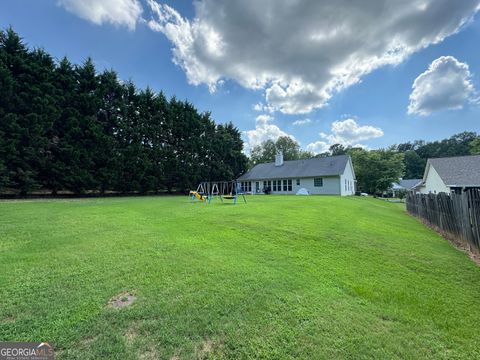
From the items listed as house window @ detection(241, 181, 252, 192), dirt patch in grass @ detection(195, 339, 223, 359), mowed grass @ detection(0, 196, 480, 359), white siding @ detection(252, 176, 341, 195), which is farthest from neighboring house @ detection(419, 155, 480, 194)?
house window @ detection(241, 181, 252, 192)

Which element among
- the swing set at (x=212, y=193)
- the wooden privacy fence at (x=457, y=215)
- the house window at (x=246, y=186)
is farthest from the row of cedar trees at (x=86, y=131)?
the wooden privacy fence at (x=457, y=215)

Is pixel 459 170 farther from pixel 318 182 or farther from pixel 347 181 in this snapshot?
pixel 318 182

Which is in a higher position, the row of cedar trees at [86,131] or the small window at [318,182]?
the row of cedar trees at [86,131]

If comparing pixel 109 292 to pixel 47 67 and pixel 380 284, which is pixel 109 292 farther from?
pixel 47 67

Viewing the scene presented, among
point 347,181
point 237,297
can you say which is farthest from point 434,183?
point 237,297

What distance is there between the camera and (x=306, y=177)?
30.6 meters

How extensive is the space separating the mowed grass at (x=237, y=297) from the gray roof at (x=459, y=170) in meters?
17.5

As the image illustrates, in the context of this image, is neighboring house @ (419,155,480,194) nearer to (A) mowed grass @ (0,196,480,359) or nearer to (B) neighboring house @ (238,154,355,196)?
(B) neighboring house @ (238,154,355,196)

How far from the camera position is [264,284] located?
3639 mm

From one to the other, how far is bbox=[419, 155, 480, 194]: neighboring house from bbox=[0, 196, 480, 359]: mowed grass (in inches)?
680

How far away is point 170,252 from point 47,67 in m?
22.6

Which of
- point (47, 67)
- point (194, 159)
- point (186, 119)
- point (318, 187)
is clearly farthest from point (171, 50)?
point (318, 187)

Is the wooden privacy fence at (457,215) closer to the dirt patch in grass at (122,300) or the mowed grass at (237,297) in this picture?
the mowed grass at (237,297)

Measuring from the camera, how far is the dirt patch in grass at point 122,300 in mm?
3018
